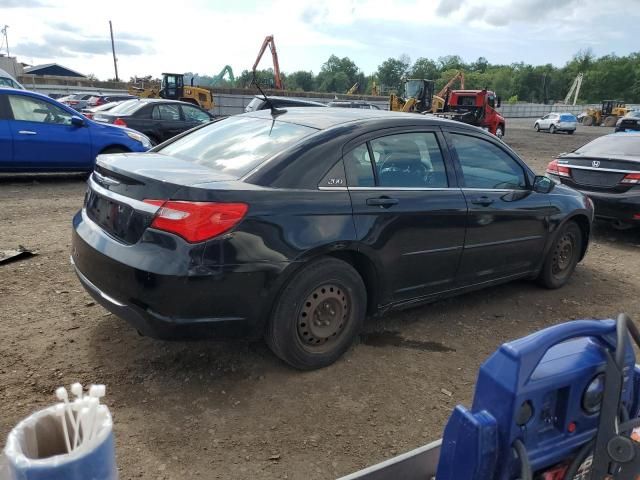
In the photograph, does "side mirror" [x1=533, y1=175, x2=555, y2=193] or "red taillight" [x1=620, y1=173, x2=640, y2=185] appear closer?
"side mirror" [x1=533, y1=175, x2=555, y2=193]

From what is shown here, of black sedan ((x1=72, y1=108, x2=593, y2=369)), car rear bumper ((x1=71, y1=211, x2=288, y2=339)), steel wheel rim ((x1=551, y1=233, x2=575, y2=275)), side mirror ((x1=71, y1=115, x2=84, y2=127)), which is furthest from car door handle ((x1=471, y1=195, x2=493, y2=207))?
side mirror ((x1=71, y1=115, x2=84, y2=127))

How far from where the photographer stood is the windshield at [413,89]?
2897cm

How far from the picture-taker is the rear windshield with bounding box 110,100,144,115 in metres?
11.6

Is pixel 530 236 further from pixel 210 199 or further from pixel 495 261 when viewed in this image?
pixel 210 199

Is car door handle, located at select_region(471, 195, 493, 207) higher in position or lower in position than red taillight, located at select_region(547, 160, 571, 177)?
higher

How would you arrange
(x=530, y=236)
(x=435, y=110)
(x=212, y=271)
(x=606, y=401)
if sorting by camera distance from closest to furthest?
(x=606, y=401), (x=212, y=271), (x=530, y=236), (x=435, y=110)

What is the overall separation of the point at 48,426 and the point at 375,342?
2481mm

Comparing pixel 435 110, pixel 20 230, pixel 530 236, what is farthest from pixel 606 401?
pixel 435 110

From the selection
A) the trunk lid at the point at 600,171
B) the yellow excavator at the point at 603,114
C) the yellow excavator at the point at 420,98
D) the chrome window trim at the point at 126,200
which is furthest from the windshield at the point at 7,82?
the yellow excavator at the point at 603,114

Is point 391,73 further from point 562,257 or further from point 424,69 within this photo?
point 562,257

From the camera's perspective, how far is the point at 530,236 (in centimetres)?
441

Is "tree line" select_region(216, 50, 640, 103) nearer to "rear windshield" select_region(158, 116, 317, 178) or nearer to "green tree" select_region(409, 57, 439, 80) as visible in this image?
"green tree" select_region(409, 57, 439, 80)

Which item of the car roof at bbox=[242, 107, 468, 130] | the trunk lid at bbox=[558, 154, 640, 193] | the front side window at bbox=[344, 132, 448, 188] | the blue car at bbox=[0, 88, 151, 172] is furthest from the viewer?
the blue car at bbox=[0, 88, 151, 172]

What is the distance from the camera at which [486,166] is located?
418 centimetres
